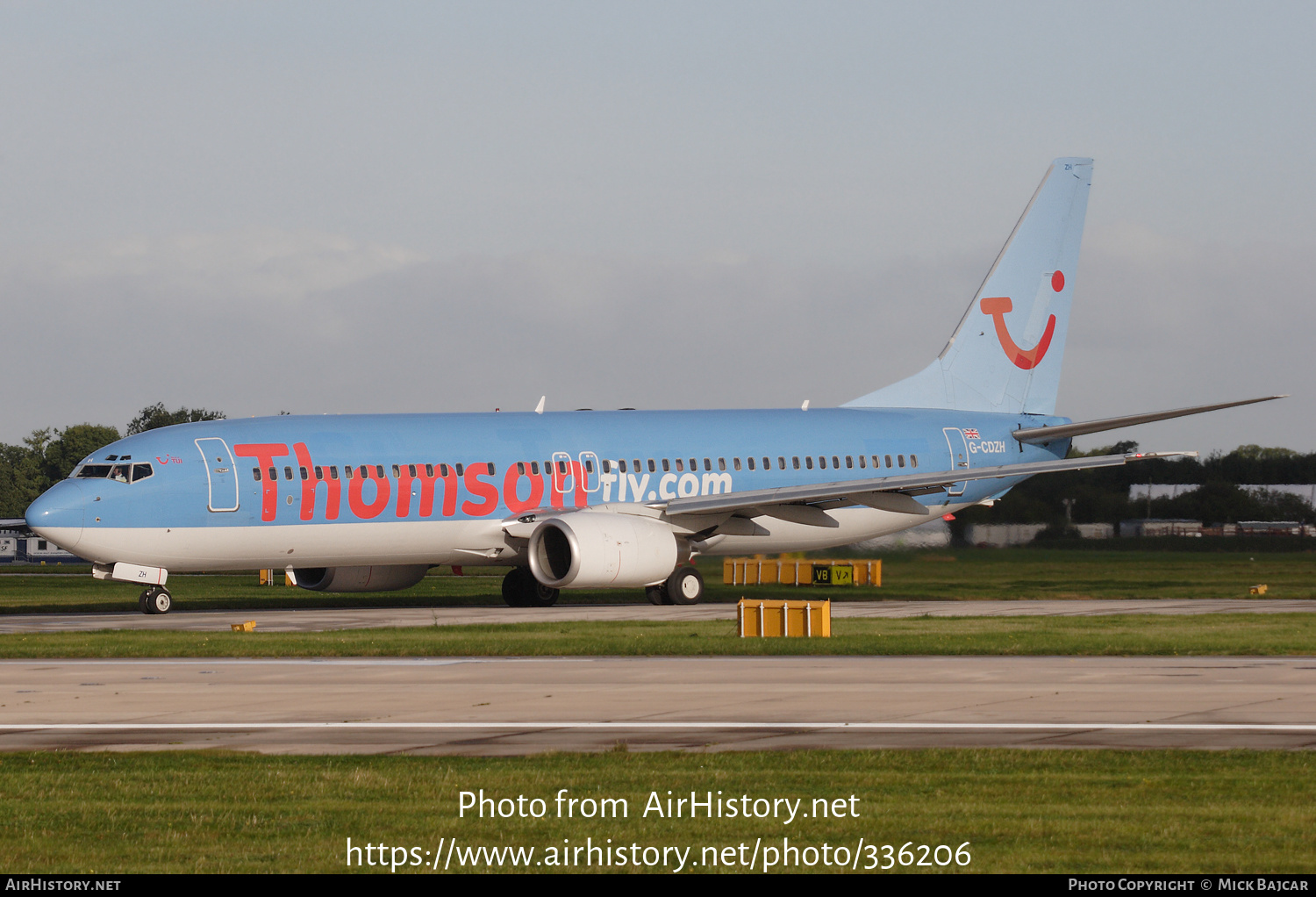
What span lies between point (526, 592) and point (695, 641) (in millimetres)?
13651

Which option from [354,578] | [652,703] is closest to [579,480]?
[354,578]

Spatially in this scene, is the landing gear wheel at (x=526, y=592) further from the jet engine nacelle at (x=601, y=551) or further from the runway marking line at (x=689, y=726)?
the runway marking line at (x=689, y=726)

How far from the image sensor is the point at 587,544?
33219mm

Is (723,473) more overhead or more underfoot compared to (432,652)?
more overhead

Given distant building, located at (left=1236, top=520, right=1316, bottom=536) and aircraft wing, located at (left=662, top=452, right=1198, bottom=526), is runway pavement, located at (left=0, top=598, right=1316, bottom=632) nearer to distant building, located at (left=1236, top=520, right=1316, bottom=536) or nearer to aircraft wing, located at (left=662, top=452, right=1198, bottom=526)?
aircraft wing, located at (left=662, top=452, right=1198, bottom=526)

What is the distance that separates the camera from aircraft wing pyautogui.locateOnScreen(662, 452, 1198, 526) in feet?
115

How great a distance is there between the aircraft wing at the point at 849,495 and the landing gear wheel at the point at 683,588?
5.54ft

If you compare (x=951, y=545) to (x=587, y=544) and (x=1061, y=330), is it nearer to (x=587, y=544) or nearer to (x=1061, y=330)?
(x=1061, y=330)

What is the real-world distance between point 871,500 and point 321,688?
1945 centimetres

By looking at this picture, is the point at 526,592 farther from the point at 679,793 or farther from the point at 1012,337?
the point at 679,793

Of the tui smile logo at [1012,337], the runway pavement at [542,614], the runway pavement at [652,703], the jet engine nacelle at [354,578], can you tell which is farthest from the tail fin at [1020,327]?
the runway pavement at [652,703]

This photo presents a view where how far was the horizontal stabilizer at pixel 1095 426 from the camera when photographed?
124ft

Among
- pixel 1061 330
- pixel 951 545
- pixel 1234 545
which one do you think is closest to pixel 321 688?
pixel 951 545

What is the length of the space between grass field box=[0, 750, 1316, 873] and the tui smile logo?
31.7 meters
